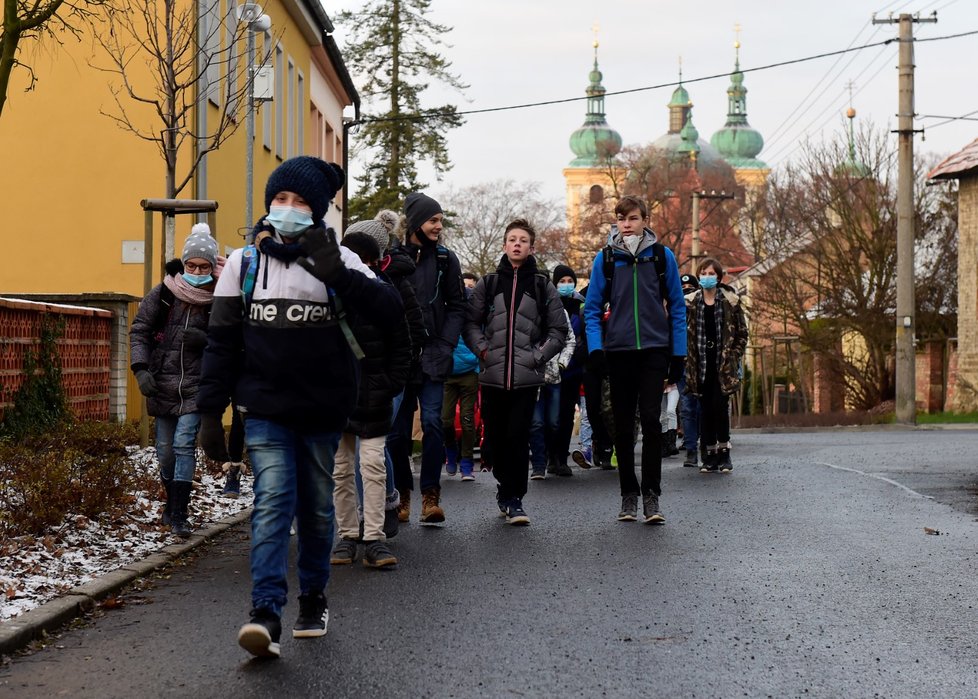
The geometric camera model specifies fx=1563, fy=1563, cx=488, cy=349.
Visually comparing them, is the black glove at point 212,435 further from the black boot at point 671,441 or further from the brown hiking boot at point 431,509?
the black boot at point 671,441

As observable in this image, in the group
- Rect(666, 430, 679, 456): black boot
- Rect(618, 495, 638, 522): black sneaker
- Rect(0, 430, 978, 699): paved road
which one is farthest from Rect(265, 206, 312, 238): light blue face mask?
Rect(666, 430, 679, 456): black boot

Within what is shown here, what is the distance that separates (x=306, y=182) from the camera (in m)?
5.88

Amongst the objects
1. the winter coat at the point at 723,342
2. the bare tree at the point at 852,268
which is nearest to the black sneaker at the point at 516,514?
A: the winter coat at the point at 723,342

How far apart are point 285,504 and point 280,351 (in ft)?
1.88

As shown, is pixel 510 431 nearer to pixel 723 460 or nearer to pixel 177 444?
pixel 177 444

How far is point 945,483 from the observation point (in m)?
12.8

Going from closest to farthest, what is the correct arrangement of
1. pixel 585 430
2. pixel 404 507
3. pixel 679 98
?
pixel 404 507 < pixel 585 430 < pixel 679 98

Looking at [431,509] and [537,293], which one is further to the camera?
[537,293]

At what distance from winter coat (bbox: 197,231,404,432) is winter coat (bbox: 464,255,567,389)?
390 cm

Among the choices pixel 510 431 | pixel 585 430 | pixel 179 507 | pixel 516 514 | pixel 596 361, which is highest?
pixel 596 361

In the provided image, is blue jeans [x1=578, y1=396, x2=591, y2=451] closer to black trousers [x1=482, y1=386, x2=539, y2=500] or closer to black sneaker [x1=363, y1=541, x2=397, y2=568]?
black trousers [x1=482, y1=386, x2=539, y2=500]

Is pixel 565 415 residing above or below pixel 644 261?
below

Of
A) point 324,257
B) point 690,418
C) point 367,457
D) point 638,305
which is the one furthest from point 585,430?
point 324,257

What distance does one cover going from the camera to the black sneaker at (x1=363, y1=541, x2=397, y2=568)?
7977 millimetres
